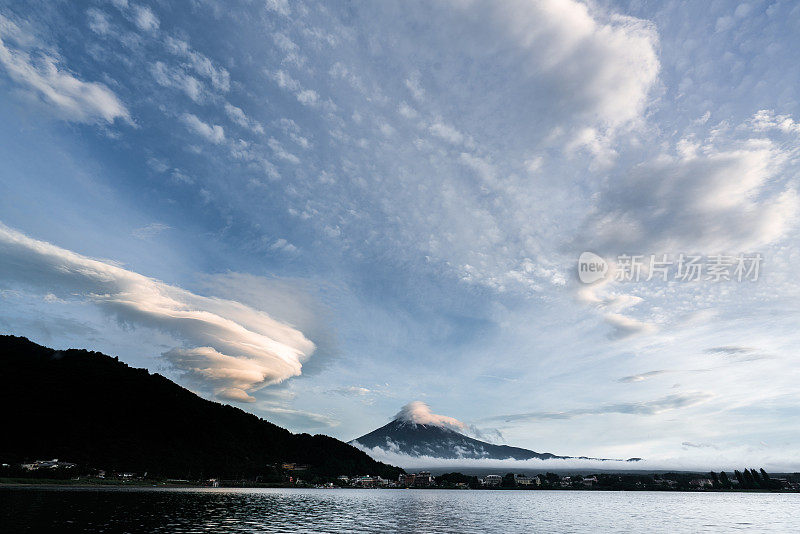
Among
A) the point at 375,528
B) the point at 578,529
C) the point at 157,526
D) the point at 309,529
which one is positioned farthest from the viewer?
the point at 578,529

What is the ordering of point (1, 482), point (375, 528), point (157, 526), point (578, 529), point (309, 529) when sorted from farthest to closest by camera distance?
1. point (1, 482)
2. point (578, 529)
3. point (375, 528)
4. point (309, 529)
5. point (157, 526)

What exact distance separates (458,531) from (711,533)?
51.7 meters

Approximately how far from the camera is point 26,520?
69.8m

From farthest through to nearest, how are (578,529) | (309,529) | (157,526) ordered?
(578,529)
(309,529)
(157,526)

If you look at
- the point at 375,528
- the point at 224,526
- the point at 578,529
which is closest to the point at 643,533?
the point at 578,529

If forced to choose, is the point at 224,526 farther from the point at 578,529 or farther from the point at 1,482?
the point at 1,482

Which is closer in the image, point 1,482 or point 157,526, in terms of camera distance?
point 157,526

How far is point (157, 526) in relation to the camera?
69625 millimetres

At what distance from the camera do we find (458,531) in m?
77.4

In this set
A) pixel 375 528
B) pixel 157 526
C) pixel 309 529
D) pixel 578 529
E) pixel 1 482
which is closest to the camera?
pixel 157 526

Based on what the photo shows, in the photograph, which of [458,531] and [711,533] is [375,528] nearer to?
[458,531]

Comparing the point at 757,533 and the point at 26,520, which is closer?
the point at 26,520

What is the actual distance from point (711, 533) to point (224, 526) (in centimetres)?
9227

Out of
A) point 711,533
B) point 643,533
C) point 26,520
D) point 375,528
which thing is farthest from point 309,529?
point 711,533
